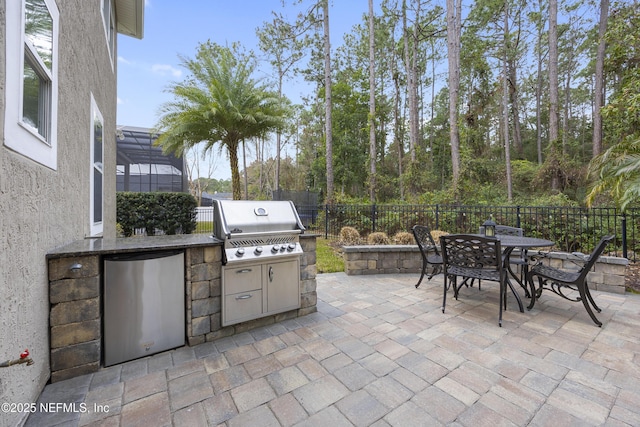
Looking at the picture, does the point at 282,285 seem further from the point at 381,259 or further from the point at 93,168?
the point at 93,168

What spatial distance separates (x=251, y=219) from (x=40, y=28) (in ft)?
6.47

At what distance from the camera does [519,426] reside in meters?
1.51

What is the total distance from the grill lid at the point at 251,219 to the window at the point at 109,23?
393 cm

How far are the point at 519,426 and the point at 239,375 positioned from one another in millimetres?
1791

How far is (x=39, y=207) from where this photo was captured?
1.72 metres

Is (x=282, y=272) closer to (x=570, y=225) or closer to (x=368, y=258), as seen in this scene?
(x=368, y=258)

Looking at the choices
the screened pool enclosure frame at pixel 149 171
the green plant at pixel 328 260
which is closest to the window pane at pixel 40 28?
the green plant at pixel 328 260

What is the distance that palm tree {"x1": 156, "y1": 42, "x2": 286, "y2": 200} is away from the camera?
842cm

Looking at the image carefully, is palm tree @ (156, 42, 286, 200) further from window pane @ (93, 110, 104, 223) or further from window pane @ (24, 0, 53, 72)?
window pane @ (24, 0, 53, 72)

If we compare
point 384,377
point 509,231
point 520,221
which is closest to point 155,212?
point 384,377

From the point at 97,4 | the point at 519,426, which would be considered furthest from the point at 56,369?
the point at 97,4

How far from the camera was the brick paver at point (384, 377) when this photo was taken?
1593mm

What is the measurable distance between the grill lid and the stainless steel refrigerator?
1.48 ft

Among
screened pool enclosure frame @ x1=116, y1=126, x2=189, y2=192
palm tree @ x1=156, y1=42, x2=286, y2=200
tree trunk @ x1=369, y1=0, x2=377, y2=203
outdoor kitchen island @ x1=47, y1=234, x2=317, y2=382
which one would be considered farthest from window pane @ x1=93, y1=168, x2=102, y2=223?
screened pool enclosure frame @ x1=116, y1=126, x2=189, y2=192
